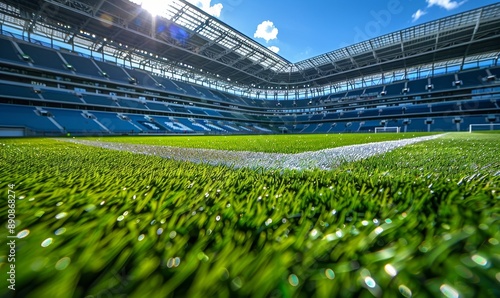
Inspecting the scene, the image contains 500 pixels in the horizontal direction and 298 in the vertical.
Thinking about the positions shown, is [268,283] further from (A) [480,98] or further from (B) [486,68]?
(B) [486,68]

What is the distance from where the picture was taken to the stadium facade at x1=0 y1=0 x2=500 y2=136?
24781mm

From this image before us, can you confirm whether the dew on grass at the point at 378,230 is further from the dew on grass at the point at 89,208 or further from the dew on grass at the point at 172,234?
the dew on grass at the point at 89,208

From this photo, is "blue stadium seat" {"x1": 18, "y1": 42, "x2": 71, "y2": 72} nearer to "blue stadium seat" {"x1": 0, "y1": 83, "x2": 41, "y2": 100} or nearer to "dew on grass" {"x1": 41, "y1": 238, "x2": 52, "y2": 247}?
"blue stadium seat" {"x1": 0, "y1": 83, "x2": 41, "y2": 100}

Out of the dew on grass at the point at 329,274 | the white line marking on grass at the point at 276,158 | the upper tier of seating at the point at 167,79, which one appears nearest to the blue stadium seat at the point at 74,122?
the upper tier of seating at the point at 167,79

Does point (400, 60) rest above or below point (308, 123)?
above

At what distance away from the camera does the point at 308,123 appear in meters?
53.2

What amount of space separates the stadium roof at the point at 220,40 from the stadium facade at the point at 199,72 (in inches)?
7.4

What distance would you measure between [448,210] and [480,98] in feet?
176

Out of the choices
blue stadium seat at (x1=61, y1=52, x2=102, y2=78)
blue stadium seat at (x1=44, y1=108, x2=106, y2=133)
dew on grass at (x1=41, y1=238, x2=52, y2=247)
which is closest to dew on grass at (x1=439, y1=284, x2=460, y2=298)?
dew on grass at (x1=41, y1=238, x2=52, y2=247)

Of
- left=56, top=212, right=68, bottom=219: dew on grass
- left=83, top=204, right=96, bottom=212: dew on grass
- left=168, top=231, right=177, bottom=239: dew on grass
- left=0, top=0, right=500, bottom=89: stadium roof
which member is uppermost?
left=0, top=0, right=500, bottom=89: stadium roof

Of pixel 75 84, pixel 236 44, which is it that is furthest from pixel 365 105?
pixel 75 84

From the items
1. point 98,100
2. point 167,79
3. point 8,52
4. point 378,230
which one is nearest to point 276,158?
point 378,230

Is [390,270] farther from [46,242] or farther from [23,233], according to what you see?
[23,233]

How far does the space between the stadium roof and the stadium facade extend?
188 millimetres
